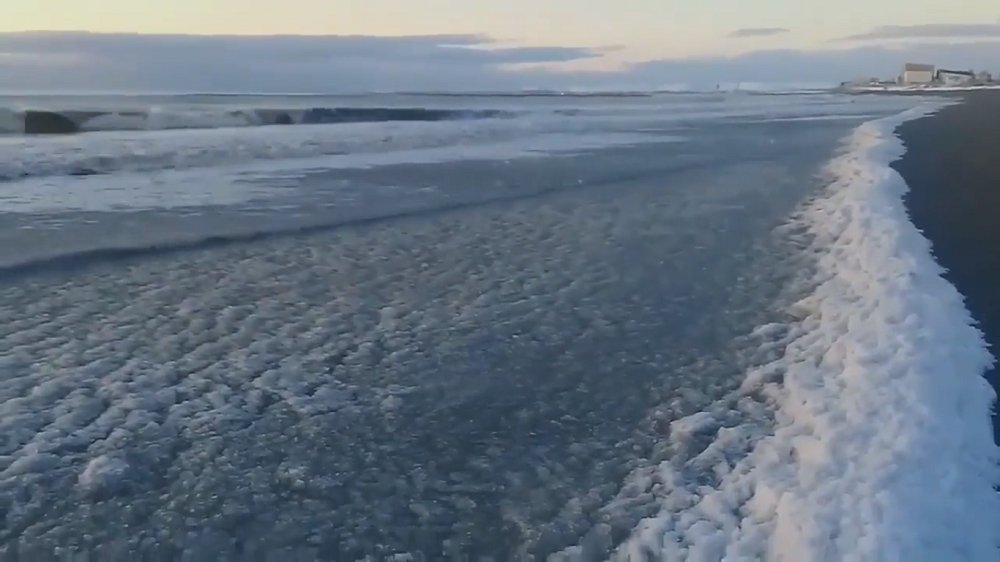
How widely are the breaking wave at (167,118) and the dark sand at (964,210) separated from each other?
29.4m

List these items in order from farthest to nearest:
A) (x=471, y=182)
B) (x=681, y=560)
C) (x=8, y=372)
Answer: (x=471, y=182), (x=8, y=372), (x=681, y=560)

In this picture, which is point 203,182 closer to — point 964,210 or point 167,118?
point 964,210

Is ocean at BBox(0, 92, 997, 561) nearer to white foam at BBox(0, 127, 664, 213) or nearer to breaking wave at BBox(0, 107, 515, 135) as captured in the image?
white foam at BBox(0, 127, 664, 213)

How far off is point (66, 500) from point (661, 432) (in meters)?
3.30

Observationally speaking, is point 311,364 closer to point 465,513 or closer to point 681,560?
point 465,513

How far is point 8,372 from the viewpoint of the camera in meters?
6.36

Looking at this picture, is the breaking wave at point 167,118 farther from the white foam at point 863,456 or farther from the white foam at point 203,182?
the white foam at point 863,456

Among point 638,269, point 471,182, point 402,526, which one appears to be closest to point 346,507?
point 402,526

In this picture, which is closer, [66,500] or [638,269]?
[66,500]

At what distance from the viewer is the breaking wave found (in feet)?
118

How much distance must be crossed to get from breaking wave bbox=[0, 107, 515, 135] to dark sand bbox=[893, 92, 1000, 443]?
1159 inches

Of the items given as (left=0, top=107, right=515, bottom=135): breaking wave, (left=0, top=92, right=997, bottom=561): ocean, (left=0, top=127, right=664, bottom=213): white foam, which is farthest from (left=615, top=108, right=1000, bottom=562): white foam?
(left=0, top=107, right=515, bottom=135): breaking wave

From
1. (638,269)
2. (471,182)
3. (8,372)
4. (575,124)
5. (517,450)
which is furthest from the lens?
(575,124)

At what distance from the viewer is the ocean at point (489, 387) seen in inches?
172
